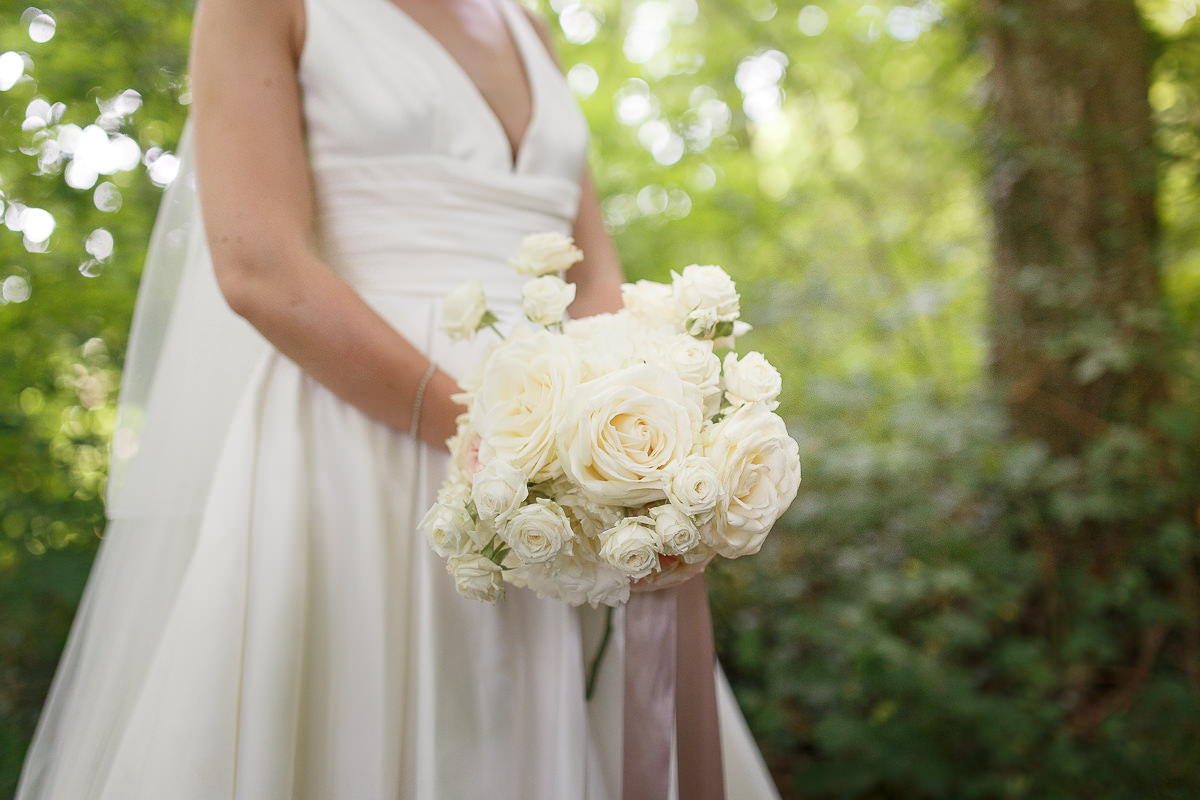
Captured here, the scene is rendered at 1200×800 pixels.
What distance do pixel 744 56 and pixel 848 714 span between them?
2.84 metres

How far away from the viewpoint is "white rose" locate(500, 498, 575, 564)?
85 centimetres

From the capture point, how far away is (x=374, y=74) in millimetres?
1299

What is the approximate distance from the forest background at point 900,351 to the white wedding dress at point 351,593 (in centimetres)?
92

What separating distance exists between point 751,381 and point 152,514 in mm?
1057

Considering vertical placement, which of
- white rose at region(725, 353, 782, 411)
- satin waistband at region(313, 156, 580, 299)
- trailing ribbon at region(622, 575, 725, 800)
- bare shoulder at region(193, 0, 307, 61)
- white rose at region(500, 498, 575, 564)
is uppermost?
bare shoulder at region(193, 0, 307, 61)

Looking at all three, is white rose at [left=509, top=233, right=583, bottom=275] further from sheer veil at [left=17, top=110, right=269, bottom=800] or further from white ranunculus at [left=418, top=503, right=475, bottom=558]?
sheer veil at [left=17, top=110, right=269, bottom=800]

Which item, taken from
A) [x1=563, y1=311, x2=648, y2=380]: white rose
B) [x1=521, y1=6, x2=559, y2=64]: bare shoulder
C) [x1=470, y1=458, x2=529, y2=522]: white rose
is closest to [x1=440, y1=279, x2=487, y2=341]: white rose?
[x1=563, y1=311, x2=648, y2=380]: white rose

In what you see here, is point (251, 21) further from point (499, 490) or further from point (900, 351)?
point (900, 351)

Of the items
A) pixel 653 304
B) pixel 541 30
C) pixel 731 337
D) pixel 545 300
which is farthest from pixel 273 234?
pixel 541 30

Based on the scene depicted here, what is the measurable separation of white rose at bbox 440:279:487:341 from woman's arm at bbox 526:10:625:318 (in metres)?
0.57

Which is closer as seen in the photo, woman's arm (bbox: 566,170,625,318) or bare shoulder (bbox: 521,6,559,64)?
woman's arm (bbox: 566,170,625,318)

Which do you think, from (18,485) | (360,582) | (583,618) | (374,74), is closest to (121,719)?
(360,582)

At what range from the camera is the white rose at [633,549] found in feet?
2.74

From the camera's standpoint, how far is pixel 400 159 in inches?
51.8
